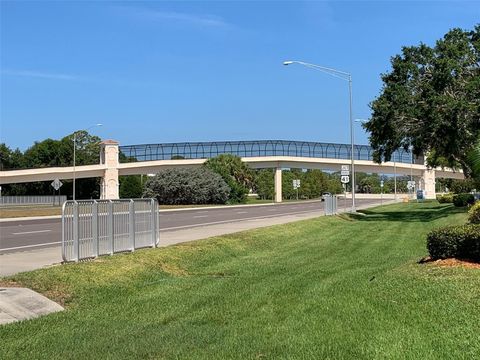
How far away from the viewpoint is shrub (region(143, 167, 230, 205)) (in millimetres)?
75938

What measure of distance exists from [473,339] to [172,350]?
10.5 ft

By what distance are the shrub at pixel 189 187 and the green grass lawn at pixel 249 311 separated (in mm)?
62091

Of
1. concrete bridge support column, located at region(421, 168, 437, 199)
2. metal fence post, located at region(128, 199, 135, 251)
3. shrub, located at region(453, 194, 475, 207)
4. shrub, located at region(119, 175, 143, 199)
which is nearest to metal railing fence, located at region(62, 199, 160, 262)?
metal fence post, located at region(128, 199, 135, 251)

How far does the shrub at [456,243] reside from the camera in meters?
11.0

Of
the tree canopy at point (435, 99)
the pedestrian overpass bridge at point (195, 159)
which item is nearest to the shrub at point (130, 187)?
the pedestrian overpass bridge at point (195, 159)

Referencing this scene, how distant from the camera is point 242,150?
310 feet

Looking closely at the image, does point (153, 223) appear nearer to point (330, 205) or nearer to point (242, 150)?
point (330, 205)

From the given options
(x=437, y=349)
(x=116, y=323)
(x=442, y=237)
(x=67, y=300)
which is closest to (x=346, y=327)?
(x=437, y=349)

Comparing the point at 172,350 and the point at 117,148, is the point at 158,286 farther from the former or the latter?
the point at 117,148

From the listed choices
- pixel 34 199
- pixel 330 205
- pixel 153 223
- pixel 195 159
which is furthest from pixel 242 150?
pixel 153 223

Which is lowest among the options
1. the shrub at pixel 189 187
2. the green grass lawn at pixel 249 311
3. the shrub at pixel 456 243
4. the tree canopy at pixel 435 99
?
the green grass lawn at pixel 249 311

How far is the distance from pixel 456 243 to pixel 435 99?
23.2m

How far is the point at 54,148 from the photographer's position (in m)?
112

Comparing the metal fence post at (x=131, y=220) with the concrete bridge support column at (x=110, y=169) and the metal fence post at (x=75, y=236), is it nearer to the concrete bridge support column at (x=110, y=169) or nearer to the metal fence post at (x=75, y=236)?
the metal fence post at (x=75, y=236)
